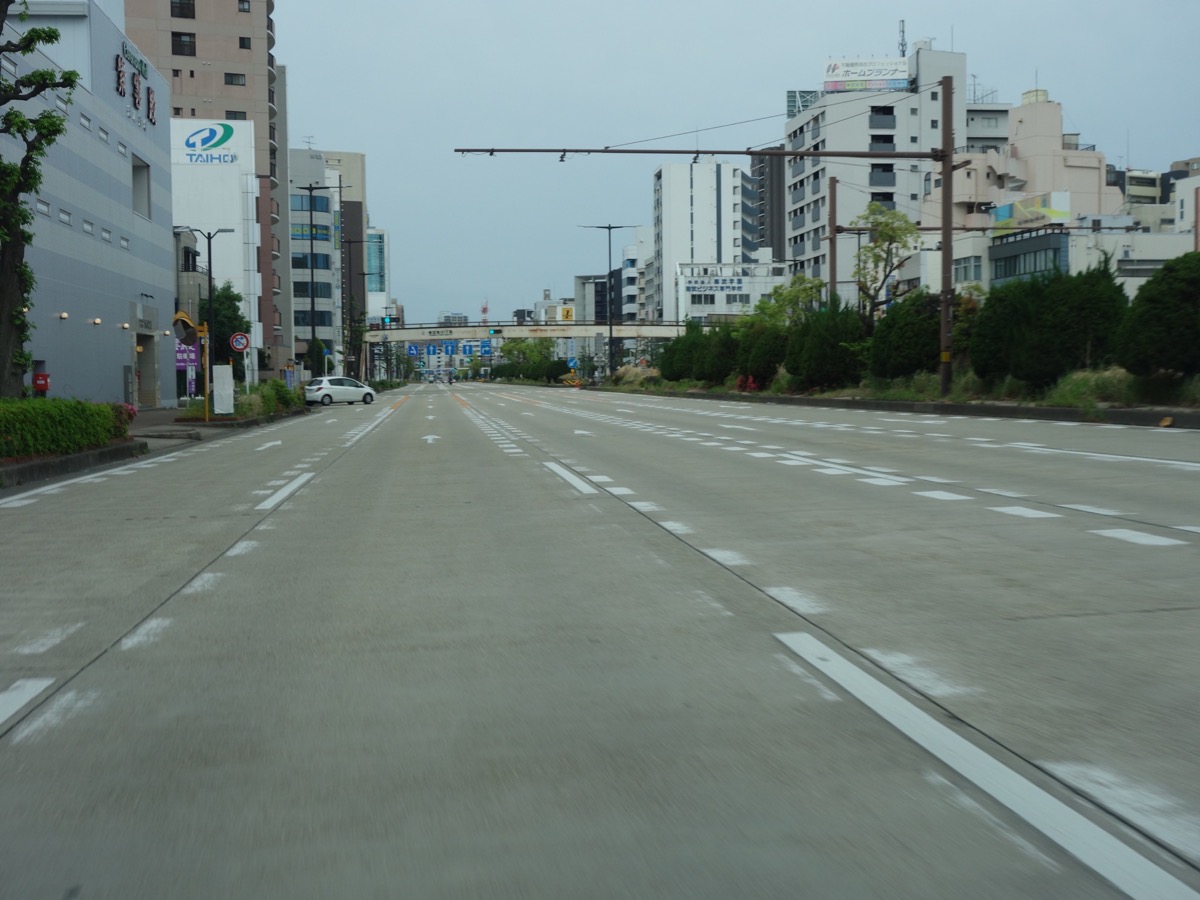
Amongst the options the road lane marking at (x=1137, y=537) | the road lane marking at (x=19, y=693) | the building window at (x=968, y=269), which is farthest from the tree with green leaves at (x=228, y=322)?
the road lane marking at (x=19, y=693)

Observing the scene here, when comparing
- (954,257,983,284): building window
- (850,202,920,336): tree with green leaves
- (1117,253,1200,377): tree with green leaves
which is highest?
(954,257,983,284): building window

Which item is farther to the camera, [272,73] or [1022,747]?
[272,73]

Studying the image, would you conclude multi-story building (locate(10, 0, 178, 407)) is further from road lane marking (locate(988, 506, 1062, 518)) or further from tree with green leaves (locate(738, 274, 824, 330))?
road lane marking (locate(988, 506, 1062, 518))

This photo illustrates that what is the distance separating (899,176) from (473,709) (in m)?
114

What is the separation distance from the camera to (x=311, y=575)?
8.50m

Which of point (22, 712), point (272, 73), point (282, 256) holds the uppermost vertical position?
point (272, 73)

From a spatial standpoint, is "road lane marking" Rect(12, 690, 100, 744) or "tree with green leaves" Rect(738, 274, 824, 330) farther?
"tree with green leaves" Rect(738, 274, 824, 330)

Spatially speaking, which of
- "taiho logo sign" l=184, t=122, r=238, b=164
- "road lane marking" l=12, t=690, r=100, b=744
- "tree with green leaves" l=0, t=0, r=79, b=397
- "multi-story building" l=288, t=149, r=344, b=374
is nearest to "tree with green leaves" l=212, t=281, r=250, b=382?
"taiho logo sign" l=184, t=122, r=238, b=164

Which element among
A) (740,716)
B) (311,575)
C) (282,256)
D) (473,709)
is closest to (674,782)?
(740,716)

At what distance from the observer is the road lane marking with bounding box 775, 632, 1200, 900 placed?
325 cm

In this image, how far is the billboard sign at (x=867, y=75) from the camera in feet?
365

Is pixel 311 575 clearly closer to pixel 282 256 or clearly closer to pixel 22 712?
pixel 22 712

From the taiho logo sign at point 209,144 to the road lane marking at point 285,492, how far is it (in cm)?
8468

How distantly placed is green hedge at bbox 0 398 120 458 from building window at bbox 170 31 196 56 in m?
94.1
